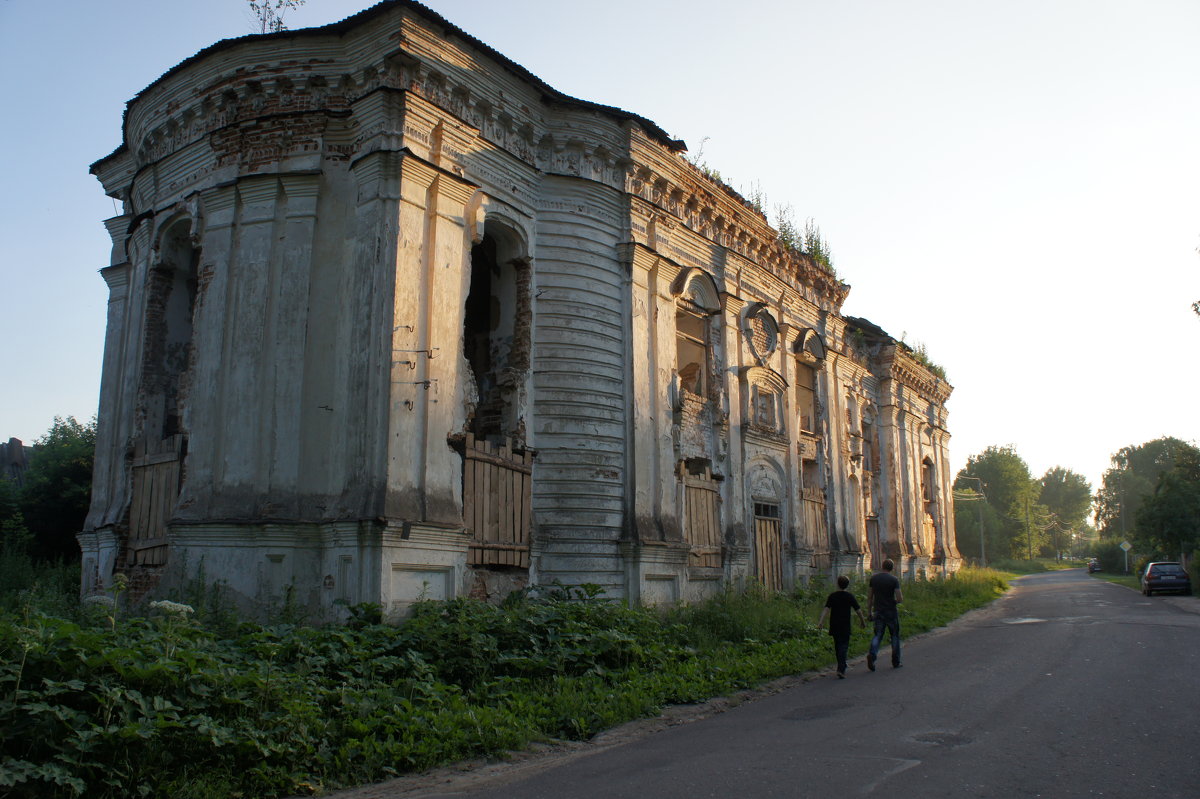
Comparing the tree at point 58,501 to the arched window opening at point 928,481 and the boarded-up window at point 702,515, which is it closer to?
the boarded-up window at point 702,515

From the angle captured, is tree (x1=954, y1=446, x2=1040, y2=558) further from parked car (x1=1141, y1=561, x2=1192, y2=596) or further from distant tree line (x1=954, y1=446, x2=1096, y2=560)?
parked car (x1=1141, y1=561, x2=1192, y2=596)

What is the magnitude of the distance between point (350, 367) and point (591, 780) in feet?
22.2

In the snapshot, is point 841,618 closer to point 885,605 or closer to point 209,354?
point 885,605

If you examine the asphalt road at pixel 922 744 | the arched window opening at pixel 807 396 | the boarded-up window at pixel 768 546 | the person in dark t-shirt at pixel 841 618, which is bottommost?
the asphalt road at pixel 922 744

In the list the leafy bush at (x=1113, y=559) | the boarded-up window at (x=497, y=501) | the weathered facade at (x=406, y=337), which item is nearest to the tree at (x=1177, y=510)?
the leafy bush at (x=1113, y=559)

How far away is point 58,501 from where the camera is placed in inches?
792

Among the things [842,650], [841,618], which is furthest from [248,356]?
[842,650]

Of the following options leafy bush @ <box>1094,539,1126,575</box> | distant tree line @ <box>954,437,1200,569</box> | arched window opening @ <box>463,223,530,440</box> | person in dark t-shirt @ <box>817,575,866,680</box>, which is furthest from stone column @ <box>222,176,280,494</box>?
distant tree line @ <box>954,437,1200,569</box>

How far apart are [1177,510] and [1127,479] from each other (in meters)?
68.9

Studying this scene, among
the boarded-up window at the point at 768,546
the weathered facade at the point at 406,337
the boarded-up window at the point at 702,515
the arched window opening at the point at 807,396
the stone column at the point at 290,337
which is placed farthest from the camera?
the arched window opening at the point at 807,396

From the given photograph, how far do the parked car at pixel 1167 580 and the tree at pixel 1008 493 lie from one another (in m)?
62.9

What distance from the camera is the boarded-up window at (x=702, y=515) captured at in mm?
15383

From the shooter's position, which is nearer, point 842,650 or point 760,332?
point 842,650

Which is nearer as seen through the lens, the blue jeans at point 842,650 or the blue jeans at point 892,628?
the blue jeans at point 842,650
